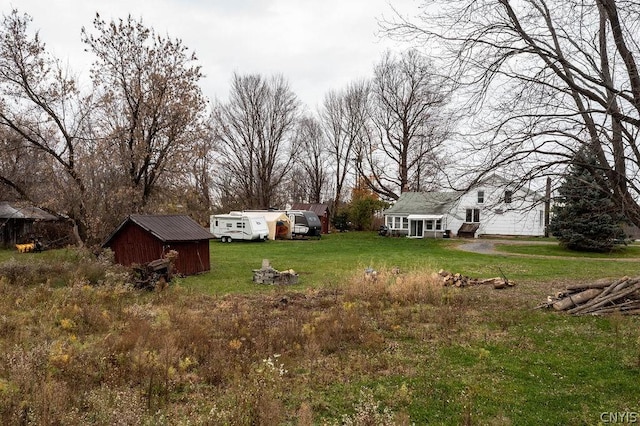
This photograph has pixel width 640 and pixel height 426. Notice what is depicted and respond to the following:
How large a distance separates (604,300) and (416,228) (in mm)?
27780

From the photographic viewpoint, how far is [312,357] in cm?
694

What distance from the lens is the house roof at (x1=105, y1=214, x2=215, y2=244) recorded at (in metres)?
15.6

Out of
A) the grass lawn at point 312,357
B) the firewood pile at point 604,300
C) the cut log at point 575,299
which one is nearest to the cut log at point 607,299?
the firewood pile at point 604,300

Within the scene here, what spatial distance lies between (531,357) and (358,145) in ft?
135

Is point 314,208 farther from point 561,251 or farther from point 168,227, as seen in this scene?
point 168,227

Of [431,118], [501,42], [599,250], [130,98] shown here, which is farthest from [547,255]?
[130,98]

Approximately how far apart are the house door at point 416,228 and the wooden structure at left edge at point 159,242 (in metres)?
23.6

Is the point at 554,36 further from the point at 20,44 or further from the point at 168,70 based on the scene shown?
the point at 20,44

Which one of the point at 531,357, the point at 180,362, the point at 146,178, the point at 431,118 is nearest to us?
the point at 180,362

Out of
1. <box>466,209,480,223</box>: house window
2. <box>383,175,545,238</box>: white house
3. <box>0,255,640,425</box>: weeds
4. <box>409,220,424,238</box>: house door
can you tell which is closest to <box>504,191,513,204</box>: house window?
<box>0,255,640,425</box>: weeds

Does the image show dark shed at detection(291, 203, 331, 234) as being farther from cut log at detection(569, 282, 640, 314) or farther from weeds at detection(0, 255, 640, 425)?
cut log at detection(569, 282, 640, 314)

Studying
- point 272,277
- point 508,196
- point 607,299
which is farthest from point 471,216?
point 508,196

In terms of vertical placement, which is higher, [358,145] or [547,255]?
[358,145]

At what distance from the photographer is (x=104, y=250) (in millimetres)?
16766
